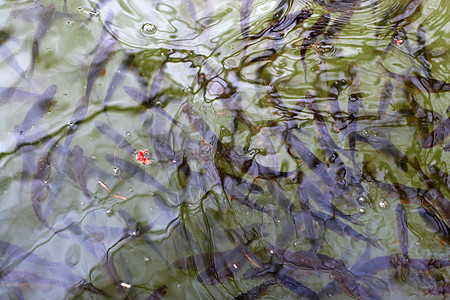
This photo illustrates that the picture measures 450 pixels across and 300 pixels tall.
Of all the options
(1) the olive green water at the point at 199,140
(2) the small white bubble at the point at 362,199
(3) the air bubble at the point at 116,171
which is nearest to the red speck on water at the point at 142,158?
(1) the olive green water at the point at 199,140


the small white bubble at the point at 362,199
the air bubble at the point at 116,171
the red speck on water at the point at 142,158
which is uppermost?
the red speck on water at the point at 142,158

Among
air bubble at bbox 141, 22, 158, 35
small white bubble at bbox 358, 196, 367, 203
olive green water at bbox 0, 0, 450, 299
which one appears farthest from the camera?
air bubble at bbox 141, 22, 158, 35

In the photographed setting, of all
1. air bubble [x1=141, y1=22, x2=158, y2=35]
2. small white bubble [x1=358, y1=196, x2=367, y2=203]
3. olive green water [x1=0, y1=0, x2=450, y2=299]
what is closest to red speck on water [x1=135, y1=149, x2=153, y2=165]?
olive green water [x1=0, y1=0, x2=450, y2=299]

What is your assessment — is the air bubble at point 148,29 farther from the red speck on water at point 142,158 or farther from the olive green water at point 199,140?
the red speck on water at point 142,158

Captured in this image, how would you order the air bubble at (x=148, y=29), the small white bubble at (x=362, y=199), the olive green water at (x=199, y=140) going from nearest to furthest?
the olive green water at (x=199, y=140) → the small white bubble at (x=362, y=199) → the air bubble at (x=148, y=29)

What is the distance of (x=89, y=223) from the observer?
7.93ft

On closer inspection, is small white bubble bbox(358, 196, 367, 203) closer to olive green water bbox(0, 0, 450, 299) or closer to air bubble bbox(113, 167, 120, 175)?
olive green water bbox(0, 0, 450, 299)

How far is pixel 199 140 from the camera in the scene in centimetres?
261

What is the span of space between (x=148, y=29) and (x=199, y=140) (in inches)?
43.3

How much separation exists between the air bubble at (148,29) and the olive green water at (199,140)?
1cm

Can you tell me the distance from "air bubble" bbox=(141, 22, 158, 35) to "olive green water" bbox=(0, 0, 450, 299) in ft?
0.04

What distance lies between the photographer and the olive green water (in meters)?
2.36

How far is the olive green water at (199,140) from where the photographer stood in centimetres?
236

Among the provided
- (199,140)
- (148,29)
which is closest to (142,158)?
(199,140)
